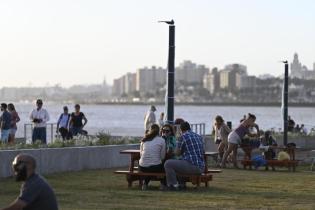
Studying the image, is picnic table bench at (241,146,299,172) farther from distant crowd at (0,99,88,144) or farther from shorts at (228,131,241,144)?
distant crowd at (0,99,88,144)

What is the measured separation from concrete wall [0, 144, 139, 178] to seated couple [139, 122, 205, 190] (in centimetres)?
291

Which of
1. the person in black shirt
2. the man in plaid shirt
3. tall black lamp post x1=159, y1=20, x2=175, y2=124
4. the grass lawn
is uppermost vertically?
tall black lamp post x1=159, y1=20, x2=175, y2=124

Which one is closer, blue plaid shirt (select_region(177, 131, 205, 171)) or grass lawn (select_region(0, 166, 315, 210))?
grass lawn (select_region(0, 166, 315, 210))

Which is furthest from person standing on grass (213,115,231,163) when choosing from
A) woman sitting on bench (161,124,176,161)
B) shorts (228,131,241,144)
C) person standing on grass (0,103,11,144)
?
woman sitting on bench (161,124,176,161)

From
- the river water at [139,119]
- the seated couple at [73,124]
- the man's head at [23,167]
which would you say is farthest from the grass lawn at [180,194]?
the river water at [139,119]

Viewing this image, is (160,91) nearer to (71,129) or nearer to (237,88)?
(237,88)

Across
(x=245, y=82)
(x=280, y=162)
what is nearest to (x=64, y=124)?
(x=280, y=162)

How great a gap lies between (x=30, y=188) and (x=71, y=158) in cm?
1057

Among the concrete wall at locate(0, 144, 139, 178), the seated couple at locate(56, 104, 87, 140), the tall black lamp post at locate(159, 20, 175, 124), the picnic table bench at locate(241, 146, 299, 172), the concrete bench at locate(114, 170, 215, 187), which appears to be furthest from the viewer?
the seated couple at locate(56, 104, 87, 140)

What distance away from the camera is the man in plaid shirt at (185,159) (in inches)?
603

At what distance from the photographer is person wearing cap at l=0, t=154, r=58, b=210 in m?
8.44

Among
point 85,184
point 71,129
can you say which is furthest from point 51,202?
point 71,129

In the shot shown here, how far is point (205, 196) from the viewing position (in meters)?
14.7

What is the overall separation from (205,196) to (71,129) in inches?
405
